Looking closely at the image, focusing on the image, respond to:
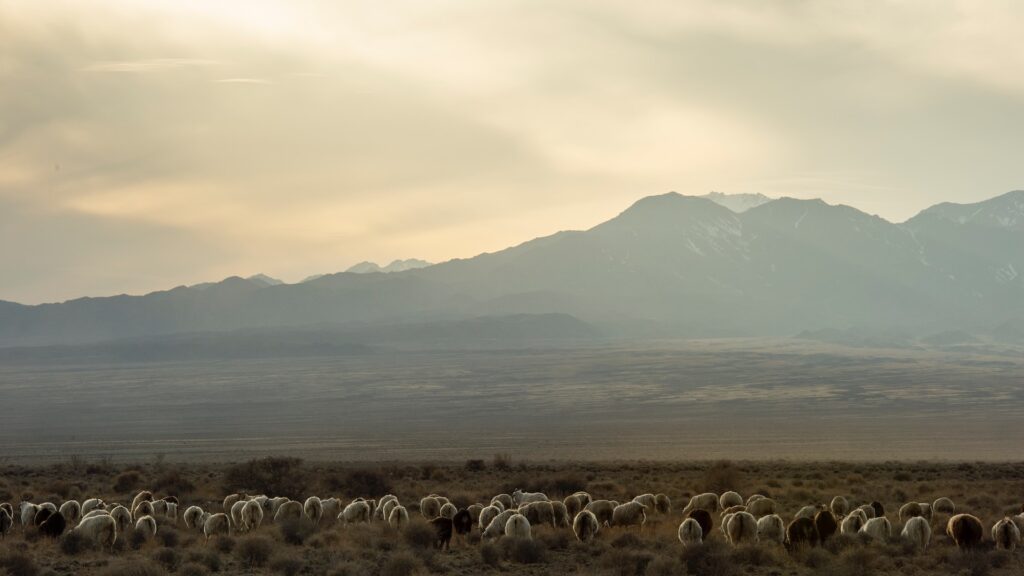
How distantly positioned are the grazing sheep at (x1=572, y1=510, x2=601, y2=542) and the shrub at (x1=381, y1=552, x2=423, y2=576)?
4.14 meters

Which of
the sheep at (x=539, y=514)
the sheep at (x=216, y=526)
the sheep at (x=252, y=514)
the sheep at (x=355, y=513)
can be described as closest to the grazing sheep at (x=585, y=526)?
the sheep at (x=539, y=514)

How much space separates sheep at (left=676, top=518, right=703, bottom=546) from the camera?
58.5ft

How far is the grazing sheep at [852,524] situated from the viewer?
62.7 ft

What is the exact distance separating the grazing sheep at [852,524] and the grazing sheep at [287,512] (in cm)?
1166

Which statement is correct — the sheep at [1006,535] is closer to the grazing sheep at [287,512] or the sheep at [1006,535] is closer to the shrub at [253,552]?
the shrub at [253,552]

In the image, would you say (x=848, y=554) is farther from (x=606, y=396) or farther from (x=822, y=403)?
(x=606, y=396)

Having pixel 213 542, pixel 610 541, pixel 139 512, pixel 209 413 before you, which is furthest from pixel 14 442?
pixel 610 541

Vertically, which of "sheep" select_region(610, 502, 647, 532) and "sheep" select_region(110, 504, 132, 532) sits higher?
"sheep" select_region(110, 504, 132, 532)

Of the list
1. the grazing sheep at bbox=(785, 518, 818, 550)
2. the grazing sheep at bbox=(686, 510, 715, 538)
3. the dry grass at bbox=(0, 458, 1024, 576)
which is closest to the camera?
the dry grass at bbox=(0, 458, 1024, 576)

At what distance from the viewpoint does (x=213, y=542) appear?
19.1 m

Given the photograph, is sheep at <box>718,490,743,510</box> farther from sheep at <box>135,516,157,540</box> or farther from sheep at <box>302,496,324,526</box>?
sheep at <box>135,516,157,540</box>

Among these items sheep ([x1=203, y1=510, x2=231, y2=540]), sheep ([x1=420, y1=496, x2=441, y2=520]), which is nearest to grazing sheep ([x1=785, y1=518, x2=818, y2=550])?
sheep ([x1=420, y1=496, x2=441, y2=520])

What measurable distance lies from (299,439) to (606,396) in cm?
4331

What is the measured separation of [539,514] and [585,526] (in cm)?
201
